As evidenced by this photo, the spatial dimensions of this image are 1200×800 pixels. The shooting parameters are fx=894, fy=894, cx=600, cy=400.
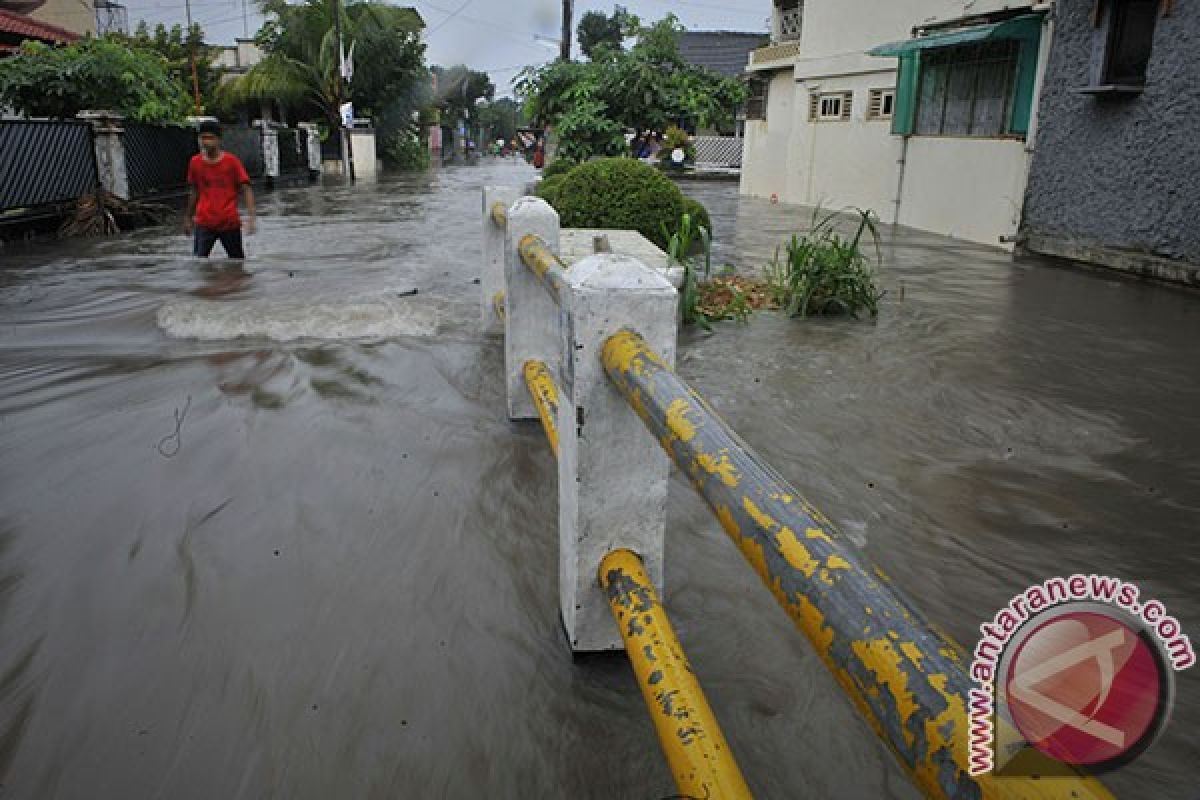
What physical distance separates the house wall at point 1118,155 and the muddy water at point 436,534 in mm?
2922

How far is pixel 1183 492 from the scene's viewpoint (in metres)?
3.63

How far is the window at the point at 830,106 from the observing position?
55.7 feet

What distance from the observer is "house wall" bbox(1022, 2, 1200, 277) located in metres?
8.61

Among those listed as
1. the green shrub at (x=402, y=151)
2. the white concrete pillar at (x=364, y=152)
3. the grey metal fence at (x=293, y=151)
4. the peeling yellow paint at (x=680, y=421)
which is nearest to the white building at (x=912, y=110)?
the peeling yellow paint at (x=680, y=421)

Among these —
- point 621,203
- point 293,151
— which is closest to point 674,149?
point 293,151

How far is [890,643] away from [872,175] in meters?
16.1

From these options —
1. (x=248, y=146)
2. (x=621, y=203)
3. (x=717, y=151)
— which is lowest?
(x=621, y=203)

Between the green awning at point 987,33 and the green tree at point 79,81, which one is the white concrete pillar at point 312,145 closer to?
the green tree at point 79,81

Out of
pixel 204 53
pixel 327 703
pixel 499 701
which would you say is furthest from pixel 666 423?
pixel 204 53

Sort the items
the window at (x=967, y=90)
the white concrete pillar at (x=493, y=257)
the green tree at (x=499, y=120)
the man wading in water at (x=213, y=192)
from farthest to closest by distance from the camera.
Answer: the green tree at (x=499, y=120) → the window at (x=967, y=90) → the man wading in water at (x=213, y=192) → the white concrete pillar at (x=493, y=257)

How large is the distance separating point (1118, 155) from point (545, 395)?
29.0 ft

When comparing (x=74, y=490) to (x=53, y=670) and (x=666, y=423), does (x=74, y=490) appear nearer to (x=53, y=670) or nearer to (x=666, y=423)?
(x=53, y=670)

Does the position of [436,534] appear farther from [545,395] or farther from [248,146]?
[248,146]

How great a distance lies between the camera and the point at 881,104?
15.8m
